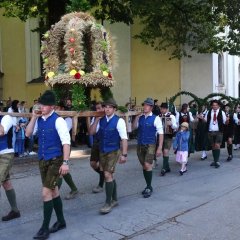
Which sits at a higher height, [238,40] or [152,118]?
[238,40]

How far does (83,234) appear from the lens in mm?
5895

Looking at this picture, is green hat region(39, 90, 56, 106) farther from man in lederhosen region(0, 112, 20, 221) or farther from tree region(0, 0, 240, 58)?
tree region(0, 0, 240, 58)

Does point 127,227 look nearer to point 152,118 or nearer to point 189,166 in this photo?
point 152,118

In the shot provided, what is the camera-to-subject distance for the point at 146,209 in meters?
7.19

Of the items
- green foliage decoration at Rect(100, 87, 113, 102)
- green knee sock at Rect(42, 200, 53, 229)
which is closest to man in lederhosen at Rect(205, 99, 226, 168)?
green foliage decoration at Rect(100, 87, 113, 102)

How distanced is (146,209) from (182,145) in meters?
3.90

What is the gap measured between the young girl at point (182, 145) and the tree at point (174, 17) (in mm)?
4729

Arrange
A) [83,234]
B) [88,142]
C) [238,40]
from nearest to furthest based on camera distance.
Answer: [83,234]
[88,142]
[238,40]

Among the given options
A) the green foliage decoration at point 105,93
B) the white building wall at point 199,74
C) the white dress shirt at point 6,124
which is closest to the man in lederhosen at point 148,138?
the green foliage decoration at point 105,93

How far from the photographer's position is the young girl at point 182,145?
10.7m

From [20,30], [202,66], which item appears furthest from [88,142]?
[20,30]

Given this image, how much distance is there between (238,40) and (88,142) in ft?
27.6

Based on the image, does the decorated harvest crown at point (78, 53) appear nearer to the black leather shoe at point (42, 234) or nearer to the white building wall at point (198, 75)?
the black leather shoe at point (42, 234)

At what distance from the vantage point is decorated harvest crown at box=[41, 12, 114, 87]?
850 cm
